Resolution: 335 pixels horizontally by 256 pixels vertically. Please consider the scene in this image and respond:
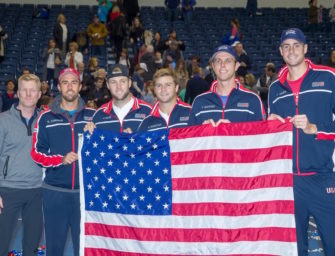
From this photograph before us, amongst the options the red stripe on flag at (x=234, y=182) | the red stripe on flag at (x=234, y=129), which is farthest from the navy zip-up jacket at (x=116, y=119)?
the red stripe on flag at (x=234, y=182)

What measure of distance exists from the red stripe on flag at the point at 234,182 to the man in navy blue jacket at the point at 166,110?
604 millimetres

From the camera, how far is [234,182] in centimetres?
565

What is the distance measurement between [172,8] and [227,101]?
16.7 metres

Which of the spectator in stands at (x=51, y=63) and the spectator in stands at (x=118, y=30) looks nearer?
the spectator in stands at (x=51, y=63)

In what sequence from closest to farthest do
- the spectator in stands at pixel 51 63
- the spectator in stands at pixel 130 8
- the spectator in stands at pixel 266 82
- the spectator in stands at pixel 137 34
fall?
the spectator in stands at pixel 266 82, the spectator in stands at pixel 51 63, the spectator in stands at pixel 137 34, the spectator in stands at pixel 130 8

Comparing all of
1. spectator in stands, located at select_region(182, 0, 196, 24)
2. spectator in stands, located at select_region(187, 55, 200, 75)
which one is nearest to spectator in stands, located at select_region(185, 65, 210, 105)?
spectator in stands, located at select_region(187, 55, 200, 75)

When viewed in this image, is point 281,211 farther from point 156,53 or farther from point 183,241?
point 156,53

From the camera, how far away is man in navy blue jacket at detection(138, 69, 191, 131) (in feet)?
19.9

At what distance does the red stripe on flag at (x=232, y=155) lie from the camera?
5527 millimetres

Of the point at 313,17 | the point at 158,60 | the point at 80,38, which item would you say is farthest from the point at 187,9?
the point at 158,60

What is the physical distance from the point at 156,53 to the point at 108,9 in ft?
13.6

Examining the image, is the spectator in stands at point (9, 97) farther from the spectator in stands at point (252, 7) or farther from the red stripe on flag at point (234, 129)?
the spectator in stands at point (252, 7)

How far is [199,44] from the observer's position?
1972cm

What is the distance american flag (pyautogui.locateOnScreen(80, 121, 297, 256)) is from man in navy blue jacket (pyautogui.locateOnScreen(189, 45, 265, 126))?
0.18 m
